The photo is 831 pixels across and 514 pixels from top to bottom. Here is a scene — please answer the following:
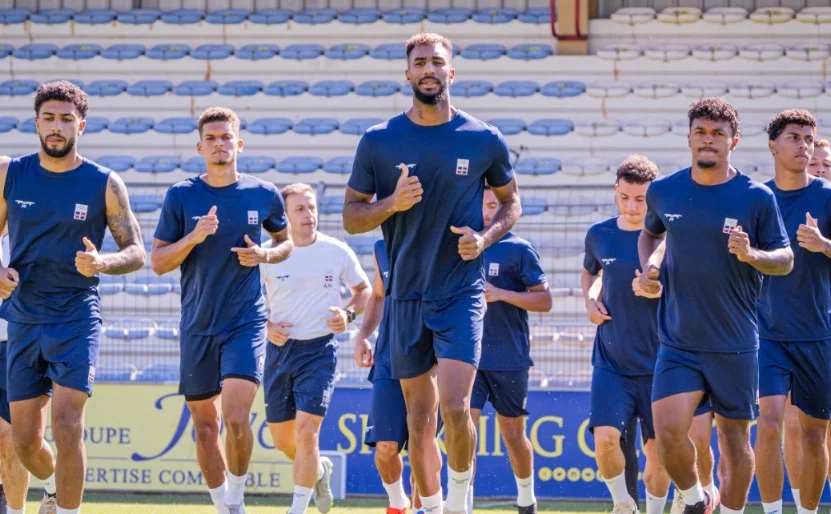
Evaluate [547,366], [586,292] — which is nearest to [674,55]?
[547,366]

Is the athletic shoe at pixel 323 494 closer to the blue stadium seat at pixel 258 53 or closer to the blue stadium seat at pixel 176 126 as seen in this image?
the blue stadium seat at pixel 176 126

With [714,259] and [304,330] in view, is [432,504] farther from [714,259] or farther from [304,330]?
[304,330]

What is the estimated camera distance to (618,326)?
855cm

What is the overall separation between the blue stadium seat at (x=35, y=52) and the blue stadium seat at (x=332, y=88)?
4.51 meters

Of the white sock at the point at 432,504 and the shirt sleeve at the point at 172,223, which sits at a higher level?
the shirt sleeve at the point at 172,223

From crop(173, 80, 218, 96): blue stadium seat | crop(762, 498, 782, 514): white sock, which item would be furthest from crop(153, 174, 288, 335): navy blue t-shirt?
crop(173, 80, 218, 96): blue stadium seat

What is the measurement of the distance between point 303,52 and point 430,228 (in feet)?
43.6

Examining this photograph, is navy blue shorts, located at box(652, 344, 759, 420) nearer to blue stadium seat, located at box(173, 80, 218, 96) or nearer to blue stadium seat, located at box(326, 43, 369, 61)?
blue stadium seat, located at box(326, 43, 369, 61)

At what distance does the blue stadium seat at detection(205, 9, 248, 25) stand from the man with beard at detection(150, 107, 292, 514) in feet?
40.1

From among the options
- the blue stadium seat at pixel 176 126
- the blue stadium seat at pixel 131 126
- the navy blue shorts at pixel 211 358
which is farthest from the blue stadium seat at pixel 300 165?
the navy blue shorts at pixel 211 358

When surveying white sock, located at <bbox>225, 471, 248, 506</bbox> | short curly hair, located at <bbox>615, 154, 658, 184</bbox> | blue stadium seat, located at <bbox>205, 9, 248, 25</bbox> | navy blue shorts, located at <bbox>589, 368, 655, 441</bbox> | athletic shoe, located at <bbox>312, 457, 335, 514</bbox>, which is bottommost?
athletic shoe, located at <bbox>312, 457, 335, 514</bbox>

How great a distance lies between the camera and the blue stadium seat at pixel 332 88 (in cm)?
1889

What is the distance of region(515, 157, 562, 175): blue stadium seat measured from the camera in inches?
689

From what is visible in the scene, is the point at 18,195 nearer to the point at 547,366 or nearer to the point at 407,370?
the point at 407,370
